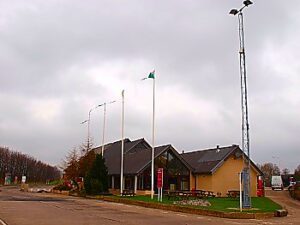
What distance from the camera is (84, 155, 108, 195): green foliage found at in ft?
154

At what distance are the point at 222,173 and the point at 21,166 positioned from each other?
100m

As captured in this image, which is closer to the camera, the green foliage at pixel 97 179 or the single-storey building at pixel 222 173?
the green foliage at pixel 97 179

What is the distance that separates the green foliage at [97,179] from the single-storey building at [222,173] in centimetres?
1003

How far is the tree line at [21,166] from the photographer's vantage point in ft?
429

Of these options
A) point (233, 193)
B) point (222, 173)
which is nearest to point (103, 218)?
point (233, 193)

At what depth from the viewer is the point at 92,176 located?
47.6m

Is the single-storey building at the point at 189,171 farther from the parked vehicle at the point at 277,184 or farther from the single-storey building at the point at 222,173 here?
the parked vehicle at the point at 277,184

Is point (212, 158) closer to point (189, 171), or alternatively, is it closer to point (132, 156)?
point (189, 171)

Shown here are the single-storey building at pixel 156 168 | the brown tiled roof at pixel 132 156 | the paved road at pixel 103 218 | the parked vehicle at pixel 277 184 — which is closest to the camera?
the paved road at pixel 103 218

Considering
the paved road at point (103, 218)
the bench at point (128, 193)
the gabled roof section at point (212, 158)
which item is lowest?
the paved road at point (103, 218)

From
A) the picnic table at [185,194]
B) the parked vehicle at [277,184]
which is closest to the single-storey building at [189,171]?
the picnic table at [185,194]

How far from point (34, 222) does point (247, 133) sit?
47.7 ft

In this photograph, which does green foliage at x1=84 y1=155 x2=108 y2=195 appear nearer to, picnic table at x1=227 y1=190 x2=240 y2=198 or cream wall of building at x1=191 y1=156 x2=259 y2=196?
cream wall of building at x1=191 y1=156 x2=259 y2=196

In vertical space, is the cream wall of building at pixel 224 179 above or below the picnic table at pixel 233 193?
above
